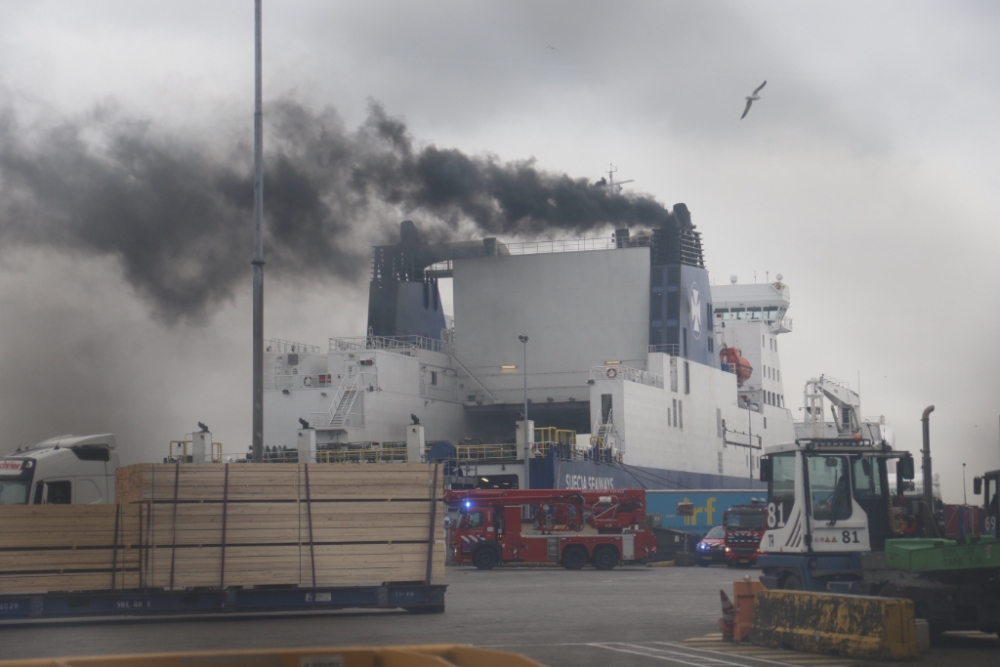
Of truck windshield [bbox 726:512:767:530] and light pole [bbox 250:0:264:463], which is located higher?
light pole [bbox 250:0:264:463]

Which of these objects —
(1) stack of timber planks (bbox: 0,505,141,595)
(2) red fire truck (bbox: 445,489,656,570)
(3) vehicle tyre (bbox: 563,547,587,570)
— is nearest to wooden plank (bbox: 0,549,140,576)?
(1) stack of timber planks (bbox: 0,505,141,595)

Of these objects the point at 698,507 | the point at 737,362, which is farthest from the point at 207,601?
the point at 737,362

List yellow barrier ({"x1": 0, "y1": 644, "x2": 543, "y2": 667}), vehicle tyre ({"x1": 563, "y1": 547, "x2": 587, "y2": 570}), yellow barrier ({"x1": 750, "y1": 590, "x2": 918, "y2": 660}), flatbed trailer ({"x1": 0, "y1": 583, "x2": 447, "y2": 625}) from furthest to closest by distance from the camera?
vehicle tyre ({"x1": 563, "y1": 547, "x2": 587, "y2": 570})
flatbed trailer ({"x1": 0, "y1": 583, "x2": 447, "y2": 625})
yellow barrier ({"x1": 750, "y1": 590, "x2": 918, "y2": 660})
yellow barrier ({"x1": 0, "y1": 644, "x2": 543, "y2": 667})

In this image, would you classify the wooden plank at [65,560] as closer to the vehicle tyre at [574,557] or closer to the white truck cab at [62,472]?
the white truck cab at [62,472]

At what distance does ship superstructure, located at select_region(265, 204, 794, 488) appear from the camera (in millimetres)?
41281

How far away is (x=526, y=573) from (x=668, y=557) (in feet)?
25.7

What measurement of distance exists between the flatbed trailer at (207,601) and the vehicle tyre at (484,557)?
14463mm

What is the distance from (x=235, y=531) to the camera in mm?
15992

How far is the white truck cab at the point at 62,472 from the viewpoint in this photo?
19.2 metres

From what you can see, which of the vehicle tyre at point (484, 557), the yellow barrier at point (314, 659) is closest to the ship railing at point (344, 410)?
the vehicle tyre at point (484, 557)

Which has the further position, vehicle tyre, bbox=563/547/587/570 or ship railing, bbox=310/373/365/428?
ship railing, bbox=310/373/365/428

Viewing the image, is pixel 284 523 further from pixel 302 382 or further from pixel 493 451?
pixel 302 382

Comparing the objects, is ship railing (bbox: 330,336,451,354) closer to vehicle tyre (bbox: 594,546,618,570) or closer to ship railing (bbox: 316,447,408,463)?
ship railing (bbox: 316,447,408,463)

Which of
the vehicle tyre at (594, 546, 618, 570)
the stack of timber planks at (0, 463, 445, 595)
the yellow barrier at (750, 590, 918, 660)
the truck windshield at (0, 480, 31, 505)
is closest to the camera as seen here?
the yellow barrier at (750, 590, 918, 660)
